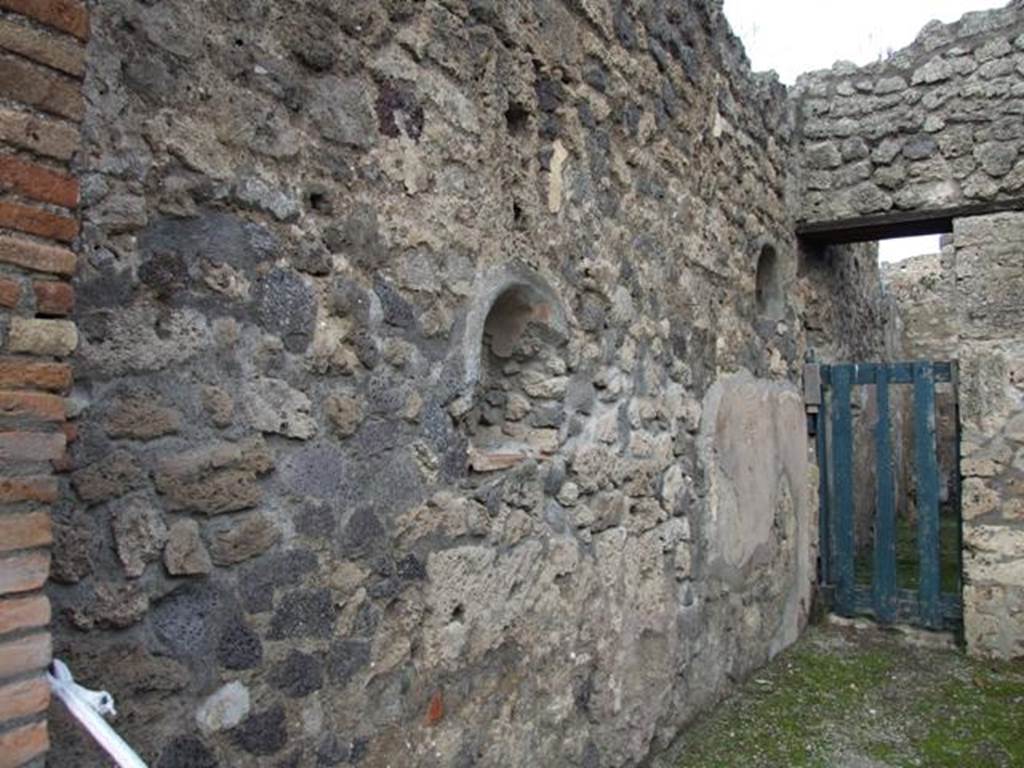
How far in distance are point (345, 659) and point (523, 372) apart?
3.97 ft

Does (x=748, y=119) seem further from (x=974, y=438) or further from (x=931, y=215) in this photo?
(x=974, y=438)

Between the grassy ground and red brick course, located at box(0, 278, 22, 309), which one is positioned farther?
the grassy ground

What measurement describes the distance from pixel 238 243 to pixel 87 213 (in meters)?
0.33

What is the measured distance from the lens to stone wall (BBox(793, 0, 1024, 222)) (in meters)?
4.91

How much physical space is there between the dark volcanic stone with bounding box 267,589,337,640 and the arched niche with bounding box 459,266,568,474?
2.78 ft

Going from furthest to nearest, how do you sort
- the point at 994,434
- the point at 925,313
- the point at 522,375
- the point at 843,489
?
the point at 925,313, the point at 843,489, the point at 994,434, the point at 522,375

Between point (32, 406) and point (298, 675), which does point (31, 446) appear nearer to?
point (32, 406)

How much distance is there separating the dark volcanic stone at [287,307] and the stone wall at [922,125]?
4289mm

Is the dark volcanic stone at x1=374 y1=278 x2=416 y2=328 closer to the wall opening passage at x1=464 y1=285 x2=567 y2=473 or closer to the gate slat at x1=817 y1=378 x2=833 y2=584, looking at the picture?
the wall opening passage at x1=464 y1=285 x2=567 y2=473

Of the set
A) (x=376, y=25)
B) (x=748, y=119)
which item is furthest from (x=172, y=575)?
(x=748, y=119)

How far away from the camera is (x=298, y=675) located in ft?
6.41

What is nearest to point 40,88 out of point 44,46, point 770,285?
point 44,46

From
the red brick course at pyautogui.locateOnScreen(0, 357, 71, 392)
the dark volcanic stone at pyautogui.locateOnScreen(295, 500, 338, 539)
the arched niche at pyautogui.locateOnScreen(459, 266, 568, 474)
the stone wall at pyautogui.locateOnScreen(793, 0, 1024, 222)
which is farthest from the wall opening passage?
the stone wall at pyautogui.locateOnScreen(793, 0, 1024, 222)

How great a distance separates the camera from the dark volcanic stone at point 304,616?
1.91m
